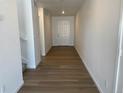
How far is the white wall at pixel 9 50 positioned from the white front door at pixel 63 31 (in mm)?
7414

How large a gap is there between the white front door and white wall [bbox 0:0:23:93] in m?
7.41

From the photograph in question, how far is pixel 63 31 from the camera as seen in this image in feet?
33.8

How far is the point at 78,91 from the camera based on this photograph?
2.86 meters

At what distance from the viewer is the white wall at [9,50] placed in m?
2.27

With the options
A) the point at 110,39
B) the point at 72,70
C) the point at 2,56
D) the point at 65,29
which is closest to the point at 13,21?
the point at 2,56

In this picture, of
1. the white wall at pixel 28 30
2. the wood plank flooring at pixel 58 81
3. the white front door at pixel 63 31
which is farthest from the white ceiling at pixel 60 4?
the white front door at pixel 63 31

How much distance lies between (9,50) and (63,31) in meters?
7.92

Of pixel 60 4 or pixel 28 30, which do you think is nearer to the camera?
pixel 28 30

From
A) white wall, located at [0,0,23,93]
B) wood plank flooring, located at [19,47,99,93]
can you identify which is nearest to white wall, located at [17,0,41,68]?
wood plank flooring, located at [19,47,99,93]

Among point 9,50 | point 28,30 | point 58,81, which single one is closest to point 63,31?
point 28,30

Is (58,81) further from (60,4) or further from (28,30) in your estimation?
(60,4)

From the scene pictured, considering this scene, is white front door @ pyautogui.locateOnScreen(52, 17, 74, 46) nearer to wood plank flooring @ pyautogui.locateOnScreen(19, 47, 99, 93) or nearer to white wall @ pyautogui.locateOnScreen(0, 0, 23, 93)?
wood plank flooring @ pyautogui.locateOnScreen(19, 47, 99, 93)

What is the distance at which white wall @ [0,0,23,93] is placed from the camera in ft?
7.46

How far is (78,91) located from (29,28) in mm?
2488
